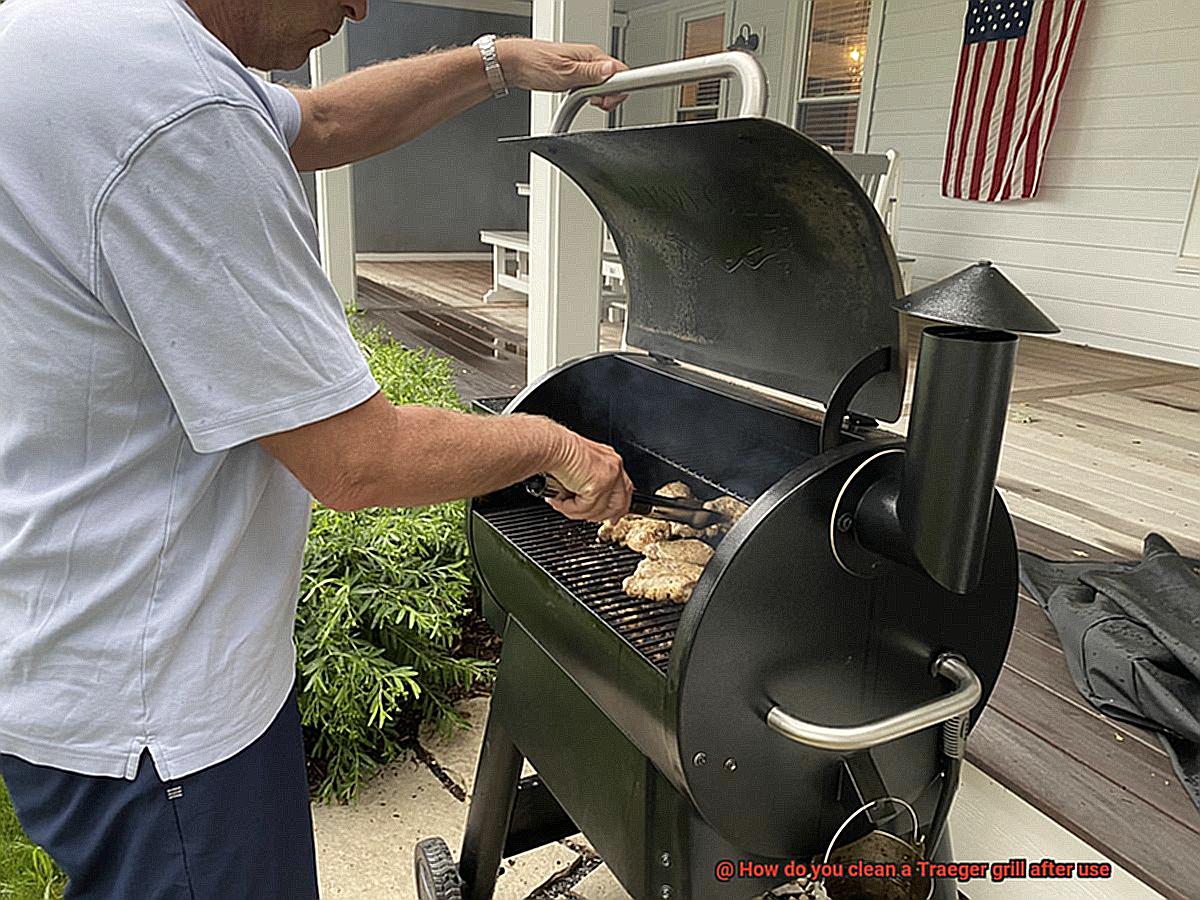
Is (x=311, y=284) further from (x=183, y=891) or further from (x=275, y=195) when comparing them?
(x=183, y=891)

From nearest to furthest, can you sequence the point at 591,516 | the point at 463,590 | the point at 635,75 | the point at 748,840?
the point at 748,840 < the point at 591,516 < the point at 635,75 < the point at 463,590

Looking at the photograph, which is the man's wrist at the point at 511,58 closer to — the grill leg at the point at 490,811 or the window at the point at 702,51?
the grill leg at the point at 490,811

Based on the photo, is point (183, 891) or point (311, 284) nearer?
point (311, 284)

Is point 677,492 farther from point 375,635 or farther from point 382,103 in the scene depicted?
point 375,635

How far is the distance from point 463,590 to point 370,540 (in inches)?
10.6

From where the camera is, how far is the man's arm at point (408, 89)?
1491 mm

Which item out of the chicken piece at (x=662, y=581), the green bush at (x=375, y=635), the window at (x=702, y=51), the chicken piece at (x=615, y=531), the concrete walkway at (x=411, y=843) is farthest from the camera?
the window at (x=702, y=51)

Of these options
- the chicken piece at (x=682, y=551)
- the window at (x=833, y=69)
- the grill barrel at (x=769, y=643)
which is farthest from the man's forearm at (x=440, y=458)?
the window at (x=833, y=69)

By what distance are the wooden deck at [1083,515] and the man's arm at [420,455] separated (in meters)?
0.97

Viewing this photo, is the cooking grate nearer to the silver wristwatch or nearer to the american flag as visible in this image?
the silver wristwatch

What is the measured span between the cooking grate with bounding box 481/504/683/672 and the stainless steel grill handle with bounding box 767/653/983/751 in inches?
5.9

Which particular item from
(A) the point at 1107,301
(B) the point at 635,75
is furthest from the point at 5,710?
(A) the point at 1107,301

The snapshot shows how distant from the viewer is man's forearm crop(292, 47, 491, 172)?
1.48 metres

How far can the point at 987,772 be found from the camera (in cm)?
153
